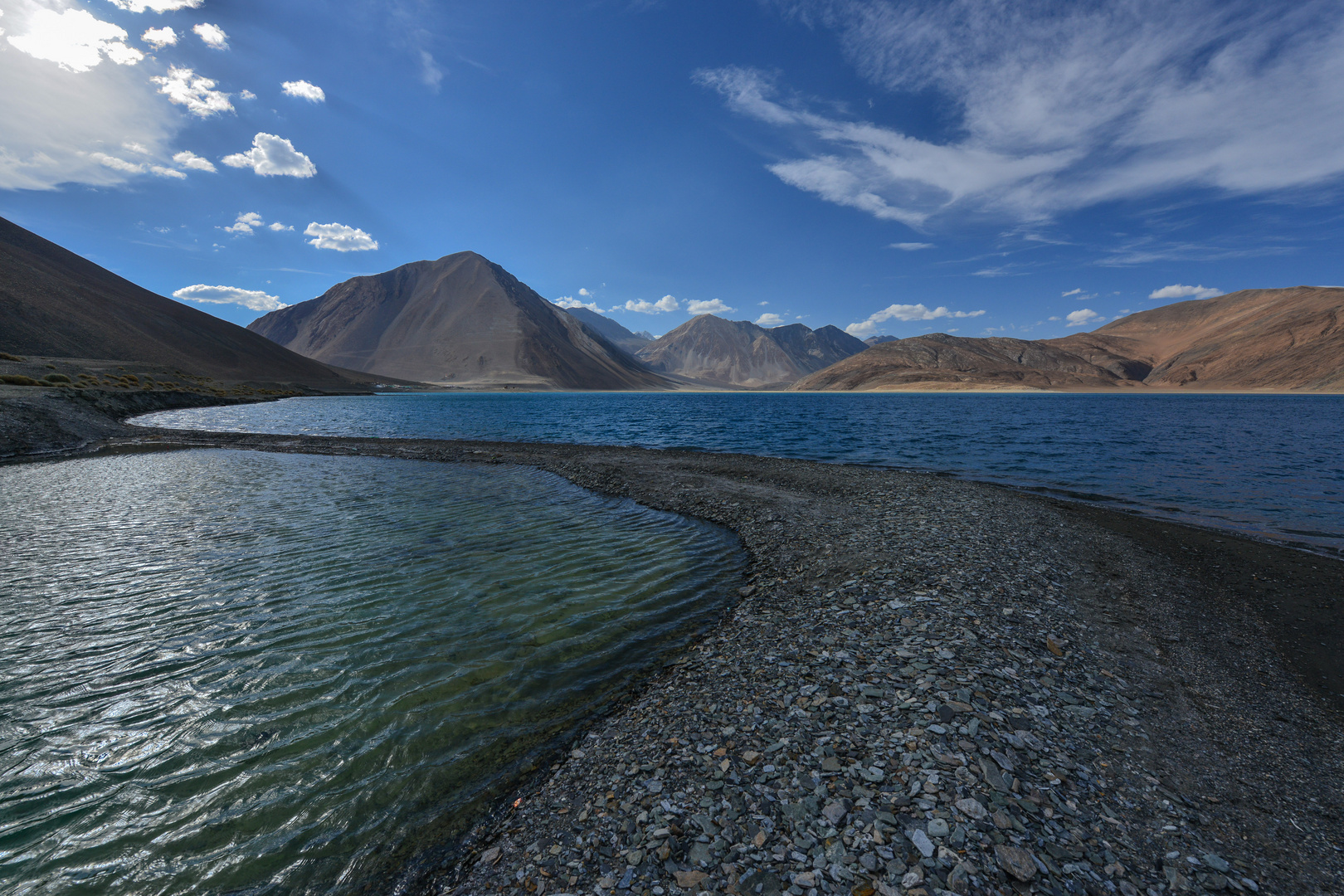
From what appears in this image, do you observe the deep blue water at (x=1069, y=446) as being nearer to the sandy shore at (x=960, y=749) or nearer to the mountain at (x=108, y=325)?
the sandy shore at (x=960, y=749)

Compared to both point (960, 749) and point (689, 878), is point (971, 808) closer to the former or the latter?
point (960, 749)

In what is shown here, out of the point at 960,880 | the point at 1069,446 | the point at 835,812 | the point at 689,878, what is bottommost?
the point at 689,878

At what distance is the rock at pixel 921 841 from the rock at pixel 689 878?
2.05 metres

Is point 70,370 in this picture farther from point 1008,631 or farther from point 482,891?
point 1008,631

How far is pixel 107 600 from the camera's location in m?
10.5

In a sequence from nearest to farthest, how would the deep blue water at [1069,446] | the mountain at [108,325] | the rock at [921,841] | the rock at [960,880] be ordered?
the rock at [960,880]
the rock at [921,841]
the deep blue water at [1069,446]
the mountain at [108,325]

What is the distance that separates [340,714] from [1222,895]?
10.5 m

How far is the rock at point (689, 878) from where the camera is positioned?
451 centimetres

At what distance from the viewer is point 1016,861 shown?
4.54m

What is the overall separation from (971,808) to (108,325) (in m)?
171

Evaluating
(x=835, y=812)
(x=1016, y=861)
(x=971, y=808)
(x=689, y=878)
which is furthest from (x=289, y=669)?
(x=1016, y=861)

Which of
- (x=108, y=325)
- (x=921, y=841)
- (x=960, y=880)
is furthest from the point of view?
(x=108, y=325)

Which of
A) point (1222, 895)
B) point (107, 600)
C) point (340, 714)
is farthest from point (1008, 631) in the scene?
point (107, 600)

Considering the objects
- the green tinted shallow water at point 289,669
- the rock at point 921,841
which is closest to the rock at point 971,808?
the rock at point 921,841
